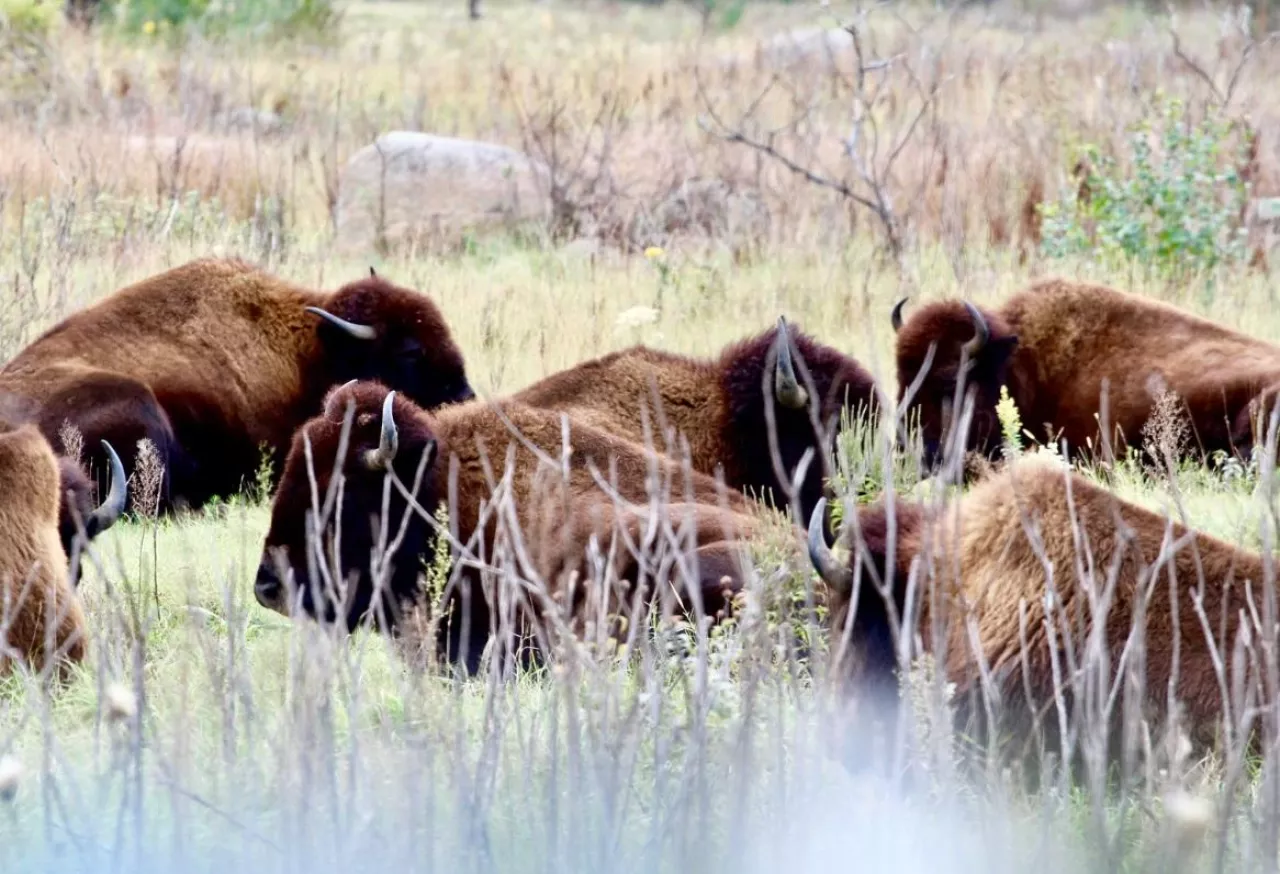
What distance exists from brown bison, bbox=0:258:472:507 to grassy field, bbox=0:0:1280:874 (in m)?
0.60

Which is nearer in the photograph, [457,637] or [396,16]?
[457,637]

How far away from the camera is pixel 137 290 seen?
8984 millimetres

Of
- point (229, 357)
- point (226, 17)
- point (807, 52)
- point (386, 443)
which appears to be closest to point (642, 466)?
point (386, 443)

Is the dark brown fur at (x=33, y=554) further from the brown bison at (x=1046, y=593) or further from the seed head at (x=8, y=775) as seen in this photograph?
the brown bison at (x=1046, y=593)

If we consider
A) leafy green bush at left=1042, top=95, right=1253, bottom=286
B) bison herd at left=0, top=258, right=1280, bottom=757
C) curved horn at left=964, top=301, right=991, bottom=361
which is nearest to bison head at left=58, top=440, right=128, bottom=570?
bison herd at left=0, top=258, right=1280, bottom=757

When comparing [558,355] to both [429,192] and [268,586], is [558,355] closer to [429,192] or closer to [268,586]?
[268,586]

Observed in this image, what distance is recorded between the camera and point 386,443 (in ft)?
18.4

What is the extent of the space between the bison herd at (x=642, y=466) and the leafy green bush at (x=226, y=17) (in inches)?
668

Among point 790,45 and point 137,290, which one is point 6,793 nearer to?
point 137,290

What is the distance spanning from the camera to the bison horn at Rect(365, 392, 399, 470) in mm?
5594

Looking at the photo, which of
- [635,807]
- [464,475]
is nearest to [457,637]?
[464,475]

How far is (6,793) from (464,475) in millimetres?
2479

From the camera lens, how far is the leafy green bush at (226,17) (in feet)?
87.9

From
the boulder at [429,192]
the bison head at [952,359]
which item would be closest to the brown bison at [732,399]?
the bison head at [952,359]
